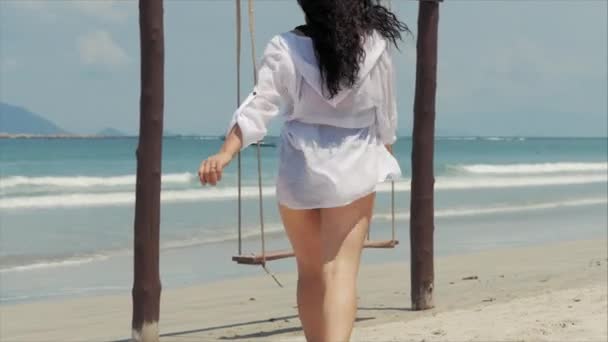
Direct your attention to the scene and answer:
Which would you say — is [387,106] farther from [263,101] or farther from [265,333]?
[265,333]

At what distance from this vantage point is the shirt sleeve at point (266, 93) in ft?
10.4

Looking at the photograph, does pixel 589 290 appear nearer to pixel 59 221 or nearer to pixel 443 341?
pixel 443 341

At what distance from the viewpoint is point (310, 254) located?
3.31 meters

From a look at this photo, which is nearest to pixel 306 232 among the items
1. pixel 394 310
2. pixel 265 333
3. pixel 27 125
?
pixel 265 333

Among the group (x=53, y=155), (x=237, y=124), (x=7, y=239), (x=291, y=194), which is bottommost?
(x=53, y=155)

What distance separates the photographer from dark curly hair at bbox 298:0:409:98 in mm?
3172

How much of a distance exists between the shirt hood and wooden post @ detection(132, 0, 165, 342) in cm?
252

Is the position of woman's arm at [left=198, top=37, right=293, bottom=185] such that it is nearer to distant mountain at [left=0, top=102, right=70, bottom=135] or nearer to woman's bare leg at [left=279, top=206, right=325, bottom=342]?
woman's bare leg at [left=279, top=206, right=325, bottom=342]

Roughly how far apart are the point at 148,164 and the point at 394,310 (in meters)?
2.60

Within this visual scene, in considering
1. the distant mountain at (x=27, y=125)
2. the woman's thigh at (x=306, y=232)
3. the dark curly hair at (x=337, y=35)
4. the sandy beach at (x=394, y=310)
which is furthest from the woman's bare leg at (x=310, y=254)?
the distant mountain at (x=27, y=125)

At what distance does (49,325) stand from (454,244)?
260 inches

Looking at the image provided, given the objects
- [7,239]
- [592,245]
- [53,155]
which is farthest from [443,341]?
[53,155]

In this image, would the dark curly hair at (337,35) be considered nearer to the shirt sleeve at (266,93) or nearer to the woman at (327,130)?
the woman at (327,130)

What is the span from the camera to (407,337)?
19.3 ft
